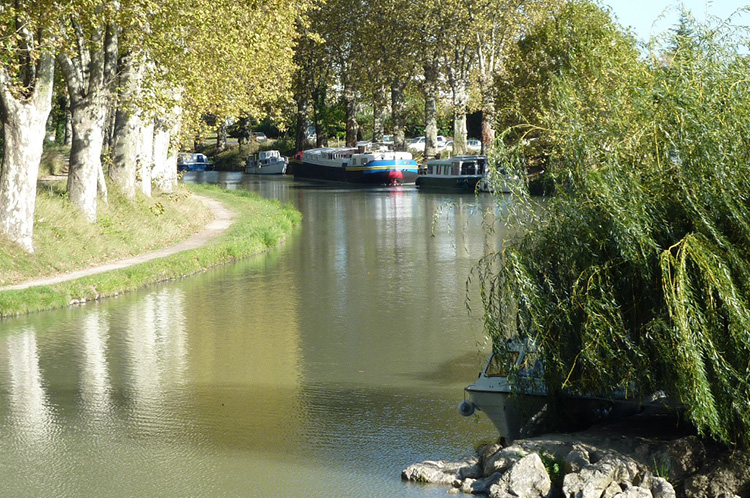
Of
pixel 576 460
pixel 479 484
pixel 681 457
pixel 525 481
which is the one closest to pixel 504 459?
pixel 479 484

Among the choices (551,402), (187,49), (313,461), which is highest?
(187,49)

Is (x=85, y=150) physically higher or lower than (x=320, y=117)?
lower

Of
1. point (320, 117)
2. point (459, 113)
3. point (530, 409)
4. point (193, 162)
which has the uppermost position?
point (320, 117)

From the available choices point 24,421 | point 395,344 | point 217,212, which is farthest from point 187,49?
point 24,421

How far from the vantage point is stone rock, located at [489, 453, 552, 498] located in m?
9.62

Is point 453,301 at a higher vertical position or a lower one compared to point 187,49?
lower

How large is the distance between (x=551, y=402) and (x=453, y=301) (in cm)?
1000

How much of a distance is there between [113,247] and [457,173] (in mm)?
35769

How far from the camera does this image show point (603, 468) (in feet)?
31.4

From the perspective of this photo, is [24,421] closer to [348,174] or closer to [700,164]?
[700,164]

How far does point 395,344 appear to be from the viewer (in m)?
17.2

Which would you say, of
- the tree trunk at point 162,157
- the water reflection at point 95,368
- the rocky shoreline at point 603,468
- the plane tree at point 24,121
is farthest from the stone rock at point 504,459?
the tree trunk at point 162,157

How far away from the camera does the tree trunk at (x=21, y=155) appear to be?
72.0ft

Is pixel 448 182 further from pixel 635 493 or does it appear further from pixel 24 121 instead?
pixel 635 493
